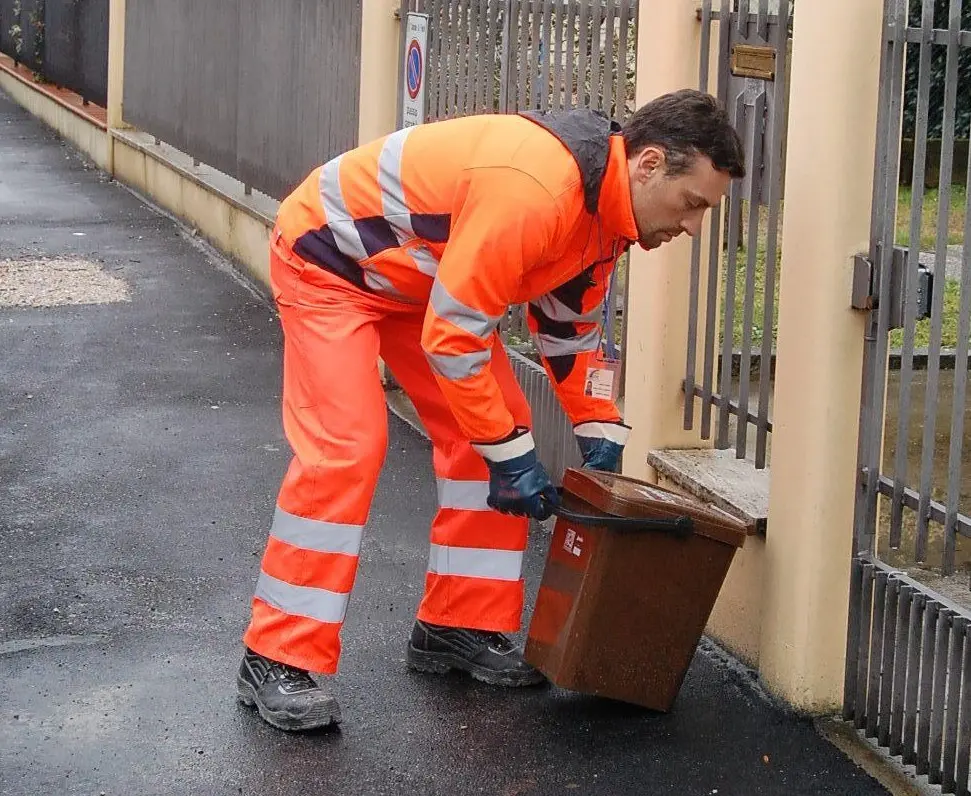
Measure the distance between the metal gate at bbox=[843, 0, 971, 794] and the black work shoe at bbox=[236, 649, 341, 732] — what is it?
1.33 meters

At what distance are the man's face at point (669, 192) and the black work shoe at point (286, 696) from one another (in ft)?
4.58

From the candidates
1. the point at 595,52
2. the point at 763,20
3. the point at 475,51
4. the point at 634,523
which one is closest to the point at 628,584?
the point at 634,523

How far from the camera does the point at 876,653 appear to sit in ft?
13.5

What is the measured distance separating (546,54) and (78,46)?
12.6m

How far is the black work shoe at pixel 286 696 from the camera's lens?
411cm

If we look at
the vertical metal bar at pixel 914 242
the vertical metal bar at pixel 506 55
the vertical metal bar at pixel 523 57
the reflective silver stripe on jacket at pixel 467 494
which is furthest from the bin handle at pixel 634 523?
the vertical metal bar at pixel 506 55

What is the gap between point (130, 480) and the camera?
6.41 metres

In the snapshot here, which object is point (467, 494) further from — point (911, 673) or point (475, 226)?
point (911, 673)

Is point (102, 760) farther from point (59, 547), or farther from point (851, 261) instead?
point (851, 261)

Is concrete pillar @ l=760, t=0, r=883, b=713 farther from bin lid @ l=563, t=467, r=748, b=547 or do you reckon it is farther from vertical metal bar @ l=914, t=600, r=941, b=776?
vertical metal bar @ l=914, t=600, r=941, b=776

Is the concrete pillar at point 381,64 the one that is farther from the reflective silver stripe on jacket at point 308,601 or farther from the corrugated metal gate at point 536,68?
the reflective silver stripe on jacket at point 308,601

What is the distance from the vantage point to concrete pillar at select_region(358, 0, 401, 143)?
312 inches

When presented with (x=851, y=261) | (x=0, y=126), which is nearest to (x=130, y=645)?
(x=851, y=261)

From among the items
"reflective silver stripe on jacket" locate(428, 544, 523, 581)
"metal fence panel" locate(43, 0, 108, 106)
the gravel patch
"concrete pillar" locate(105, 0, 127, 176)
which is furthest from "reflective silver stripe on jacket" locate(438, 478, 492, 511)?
"metal fence panel" locate(43, 0, 108, 106)
